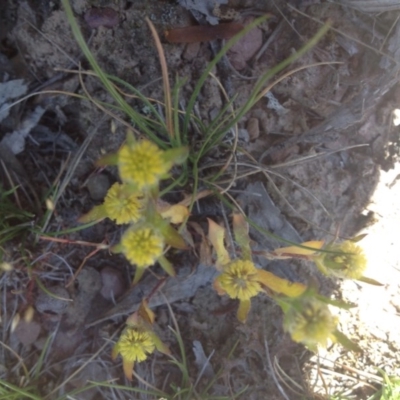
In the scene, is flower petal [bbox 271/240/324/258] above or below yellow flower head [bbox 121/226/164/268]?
below

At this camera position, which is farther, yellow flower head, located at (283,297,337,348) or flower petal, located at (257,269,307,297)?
flower petal, located at (257,269,307,297)

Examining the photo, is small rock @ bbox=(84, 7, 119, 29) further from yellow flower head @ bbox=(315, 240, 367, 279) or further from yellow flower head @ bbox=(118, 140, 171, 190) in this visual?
yellow flower head @ bbox=(315, 240, 367, 279)

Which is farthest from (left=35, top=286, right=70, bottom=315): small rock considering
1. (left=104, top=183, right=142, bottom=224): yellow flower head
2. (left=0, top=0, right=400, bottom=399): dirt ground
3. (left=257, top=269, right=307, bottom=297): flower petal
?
(left=257, top=269, right=307, bottom=297): flower petal

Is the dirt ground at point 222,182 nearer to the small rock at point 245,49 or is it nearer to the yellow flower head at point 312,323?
the small rock at point 245,49

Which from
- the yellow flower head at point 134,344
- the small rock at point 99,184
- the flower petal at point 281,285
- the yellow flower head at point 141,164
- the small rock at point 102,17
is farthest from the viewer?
the small rock at point 99,184

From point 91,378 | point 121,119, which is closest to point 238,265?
point 121,119

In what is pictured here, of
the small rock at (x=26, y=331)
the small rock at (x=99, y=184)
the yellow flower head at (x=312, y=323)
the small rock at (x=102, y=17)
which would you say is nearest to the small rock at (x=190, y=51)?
the small rock at (x=102, y=17)

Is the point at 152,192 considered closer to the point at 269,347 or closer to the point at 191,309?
→ the point at 191,309
